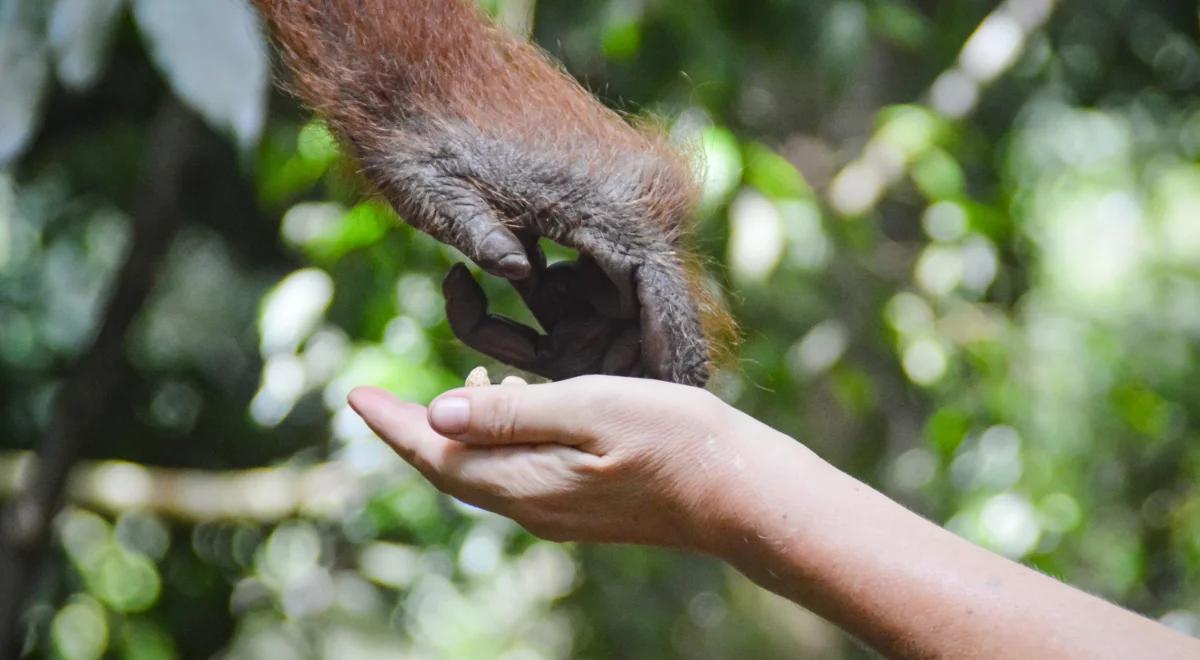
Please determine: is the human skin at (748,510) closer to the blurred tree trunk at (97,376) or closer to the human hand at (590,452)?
the human hand at (590,452)

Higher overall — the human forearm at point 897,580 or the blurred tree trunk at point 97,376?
the human forearm at point 897,580

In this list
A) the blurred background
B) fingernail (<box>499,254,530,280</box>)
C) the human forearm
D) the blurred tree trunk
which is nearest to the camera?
the human forearm

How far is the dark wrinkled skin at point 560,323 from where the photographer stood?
36.5 inches

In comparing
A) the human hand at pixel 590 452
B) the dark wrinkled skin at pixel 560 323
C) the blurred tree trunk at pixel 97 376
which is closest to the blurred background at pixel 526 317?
the blurred tree trunk at pixel 97 376

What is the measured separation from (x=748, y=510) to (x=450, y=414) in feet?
0.68

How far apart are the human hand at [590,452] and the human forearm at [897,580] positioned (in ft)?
0.09

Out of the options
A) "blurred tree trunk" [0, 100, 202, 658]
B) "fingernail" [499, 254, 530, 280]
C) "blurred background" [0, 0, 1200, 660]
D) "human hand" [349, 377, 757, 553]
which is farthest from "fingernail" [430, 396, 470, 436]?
"blurred tree trunk" [0, 100, 202, 658]

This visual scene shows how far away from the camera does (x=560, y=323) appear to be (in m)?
0.96

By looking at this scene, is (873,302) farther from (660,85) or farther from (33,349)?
(33,349)

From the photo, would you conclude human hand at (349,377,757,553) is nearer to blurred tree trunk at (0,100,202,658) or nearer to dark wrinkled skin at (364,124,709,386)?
dark wrinkled skin at (364,124,709,386)

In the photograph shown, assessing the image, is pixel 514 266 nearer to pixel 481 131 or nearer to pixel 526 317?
pixel 481 131

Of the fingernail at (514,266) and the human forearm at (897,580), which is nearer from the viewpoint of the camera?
the human forearm at (897,580)

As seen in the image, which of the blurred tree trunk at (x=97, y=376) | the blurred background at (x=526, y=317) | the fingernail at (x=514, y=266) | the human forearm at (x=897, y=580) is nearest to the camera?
the human forearm at (x=897, y=580)

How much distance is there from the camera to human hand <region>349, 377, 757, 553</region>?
2.73 feet
